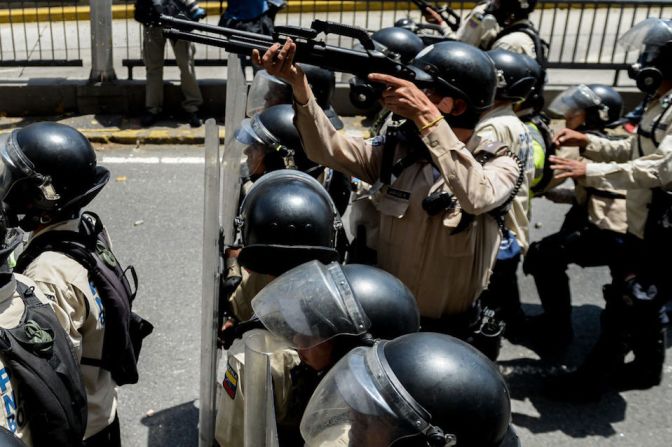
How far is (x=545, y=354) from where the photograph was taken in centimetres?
496

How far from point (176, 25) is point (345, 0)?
10.0 metres

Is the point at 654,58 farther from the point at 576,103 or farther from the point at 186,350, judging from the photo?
the point at 186,350

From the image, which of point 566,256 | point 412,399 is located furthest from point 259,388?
point 566,256

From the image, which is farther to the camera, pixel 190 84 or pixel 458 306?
pixel 190 84

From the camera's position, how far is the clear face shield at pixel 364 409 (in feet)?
6.26

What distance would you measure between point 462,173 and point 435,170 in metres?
0.31

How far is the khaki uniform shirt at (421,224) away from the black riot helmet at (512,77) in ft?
3.30

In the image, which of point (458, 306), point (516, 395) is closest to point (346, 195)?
point (458, 306)

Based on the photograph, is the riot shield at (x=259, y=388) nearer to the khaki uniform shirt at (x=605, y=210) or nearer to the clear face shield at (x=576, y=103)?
the khaki uniform shirt at (x=605, y=210)

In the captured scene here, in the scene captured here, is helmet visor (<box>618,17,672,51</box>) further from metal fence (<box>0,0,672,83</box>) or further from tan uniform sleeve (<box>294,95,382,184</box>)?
metal fence (<box>0,0,672,83</box>)

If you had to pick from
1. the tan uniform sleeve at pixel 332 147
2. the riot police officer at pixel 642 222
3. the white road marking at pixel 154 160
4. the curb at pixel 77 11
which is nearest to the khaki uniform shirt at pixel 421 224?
the tan uniform sleeve at pixel 332 147

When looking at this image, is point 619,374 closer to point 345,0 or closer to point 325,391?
point 325,391

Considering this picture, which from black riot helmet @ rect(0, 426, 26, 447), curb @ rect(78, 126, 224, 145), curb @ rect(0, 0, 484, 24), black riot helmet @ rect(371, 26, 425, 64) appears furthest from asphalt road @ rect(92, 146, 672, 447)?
curb @ rect(0, 0, 484, 24)

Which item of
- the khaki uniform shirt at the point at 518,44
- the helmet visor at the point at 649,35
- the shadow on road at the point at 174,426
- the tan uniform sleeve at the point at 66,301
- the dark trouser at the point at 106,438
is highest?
the helmet visor at the point at 649,35
